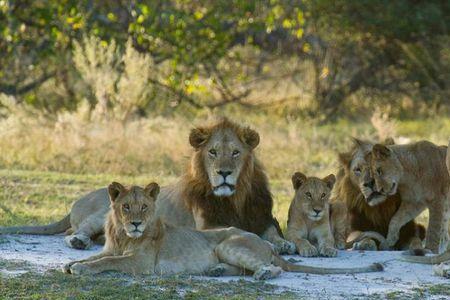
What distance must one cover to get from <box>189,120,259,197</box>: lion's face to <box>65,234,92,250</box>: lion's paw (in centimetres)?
88

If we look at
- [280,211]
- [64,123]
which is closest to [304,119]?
[64,123]

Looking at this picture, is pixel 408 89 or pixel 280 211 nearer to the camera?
pixel 280 211

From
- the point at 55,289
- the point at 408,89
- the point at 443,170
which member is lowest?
the point at 55,289

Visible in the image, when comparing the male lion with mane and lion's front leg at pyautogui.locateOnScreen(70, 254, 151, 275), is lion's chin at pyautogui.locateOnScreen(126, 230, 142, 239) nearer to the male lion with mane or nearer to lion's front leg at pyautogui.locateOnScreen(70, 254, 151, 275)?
lion's front leg at pyautogui.locateOnScreen(70, 254, 151, 275)

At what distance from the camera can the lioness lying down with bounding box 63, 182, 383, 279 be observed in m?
6.04

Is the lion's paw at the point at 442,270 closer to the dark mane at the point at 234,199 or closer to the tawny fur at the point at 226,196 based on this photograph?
Result: the tawny fur at the point at 226,196

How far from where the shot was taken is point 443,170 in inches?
297

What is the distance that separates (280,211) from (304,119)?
24.3 ft

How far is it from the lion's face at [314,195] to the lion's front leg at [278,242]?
→ 9.0 inches

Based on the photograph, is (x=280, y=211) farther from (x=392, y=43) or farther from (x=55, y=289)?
(x=392, y=43)

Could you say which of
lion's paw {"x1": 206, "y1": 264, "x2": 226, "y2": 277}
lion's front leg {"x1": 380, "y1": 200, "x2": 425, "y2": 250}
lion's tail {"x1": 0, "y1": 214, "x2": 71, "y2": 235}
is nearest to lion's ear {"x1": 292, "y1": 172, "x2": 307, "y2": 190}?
lion's front leg {"x1": 380, "y1": 200, "x2": 425, "y2": 250}

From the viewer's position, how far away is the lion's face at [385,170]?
7453 millimetres

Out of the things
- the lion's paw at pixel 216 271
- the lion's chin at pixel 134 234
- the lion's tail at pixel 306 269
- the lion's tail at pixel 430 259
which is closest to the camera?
the lion's chin at pixel 134 234

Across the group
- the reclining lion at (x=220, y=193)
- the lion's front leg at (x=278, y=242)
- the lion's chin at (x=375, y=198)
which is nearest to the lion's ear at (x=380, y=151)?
the lion's chin at (x=375, y=198)
